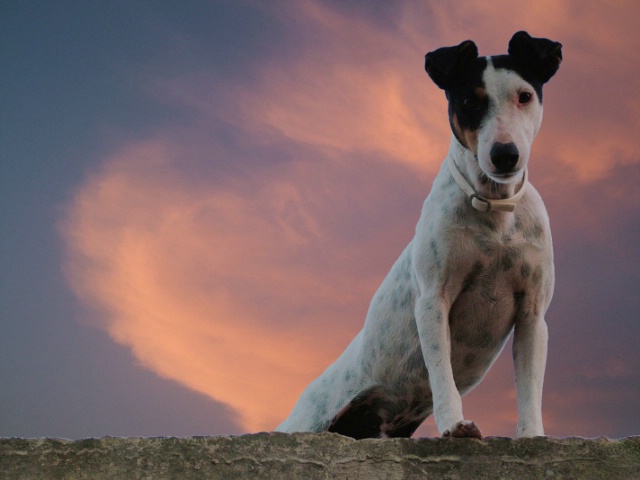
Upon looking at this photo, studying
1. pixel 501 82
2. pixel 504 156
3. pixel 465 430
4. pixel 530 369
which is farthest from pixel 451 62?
pixel 465 430

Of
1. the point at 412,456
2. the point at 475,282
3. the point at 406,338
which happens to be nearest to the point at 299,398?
the point at 406,338

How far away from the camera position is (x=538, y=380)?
13.5 ft

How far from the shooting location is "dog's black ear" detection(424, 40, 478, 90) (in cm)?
399

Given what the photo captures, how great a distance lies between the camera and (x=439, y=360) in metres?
3.95

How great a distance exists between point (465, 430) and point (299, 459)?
0.74m

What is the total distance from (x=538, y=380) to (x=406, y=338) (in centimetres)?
80

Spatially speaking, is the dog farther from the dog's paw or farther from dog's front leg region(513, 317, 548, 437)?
the dog's paw

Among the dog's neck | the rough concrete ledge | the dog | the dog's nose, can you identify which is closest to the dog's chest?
the dog

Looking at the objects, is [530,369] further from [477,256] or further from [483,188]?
[483,188]

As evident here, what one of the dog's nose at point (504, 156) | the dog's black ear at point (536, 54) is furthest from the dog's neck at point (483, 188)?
the dog's black ear at point (536, 54)

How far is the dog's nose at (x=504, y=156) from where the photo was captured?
12.1 feet

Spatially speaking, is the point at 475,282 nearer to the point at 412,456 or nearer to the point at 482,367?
the point at 482,367

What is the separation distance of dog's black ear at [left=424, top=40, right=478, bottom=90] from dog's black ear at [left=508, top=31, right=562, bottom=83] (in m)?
0.22

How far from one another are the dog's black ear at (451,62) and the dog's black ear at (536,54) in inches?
8.6
